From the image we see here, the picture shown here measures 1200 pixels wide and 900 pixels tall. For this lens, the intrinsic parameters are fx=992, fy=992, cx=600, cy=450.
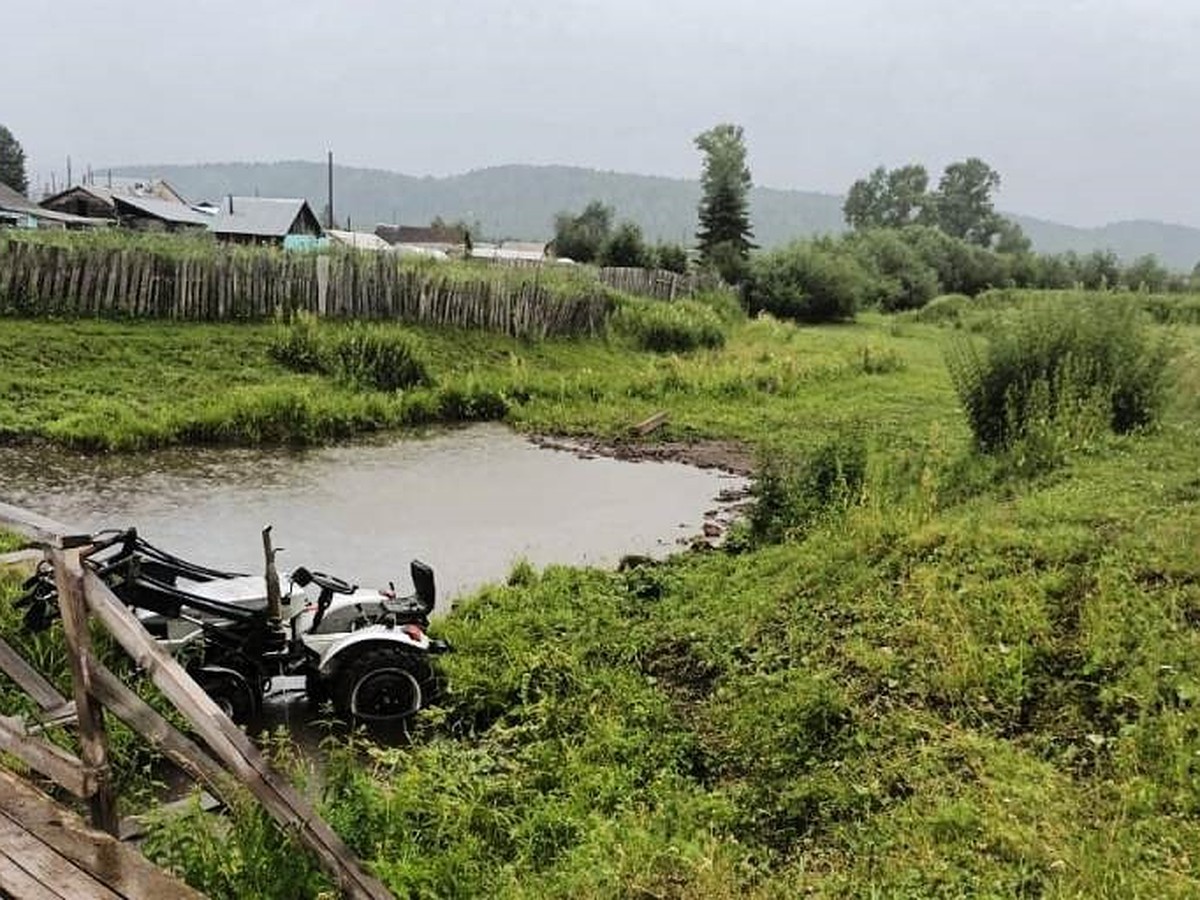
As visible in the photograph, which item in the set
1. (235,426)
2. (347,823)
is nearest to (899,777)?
(347,823)

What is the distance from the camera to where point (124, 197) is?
155 feet

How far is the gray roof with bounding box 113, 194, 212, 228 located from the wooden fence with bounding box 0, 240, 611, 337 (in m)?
27.7

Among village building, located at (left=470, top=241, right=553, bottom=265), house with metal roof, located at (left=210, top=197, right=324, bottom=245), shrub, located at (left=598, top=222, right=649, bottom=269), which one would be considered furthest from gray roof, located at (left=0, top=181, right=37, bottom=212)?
shrub, located at (left=598, top=222, right=649, bottom=269)

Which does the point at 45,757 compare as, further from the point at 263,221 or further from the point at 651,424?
the point at 263,221

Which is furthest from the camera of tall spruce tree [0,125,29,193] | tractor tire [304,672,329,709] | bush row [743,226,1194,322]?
tall spruce tree [0,125,29,193]

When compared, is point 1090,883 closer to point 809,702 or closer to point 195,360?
point 809,702

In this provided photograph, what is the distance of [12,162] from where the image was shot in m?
70.2

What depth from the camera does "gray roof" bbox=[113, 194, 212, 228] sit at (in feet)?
147

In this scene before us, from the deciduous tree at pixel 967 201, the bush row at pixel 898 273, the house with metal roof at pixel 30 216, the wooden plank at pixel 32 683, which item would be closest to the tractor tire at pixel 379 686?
the wooden plank at pixel 32 683

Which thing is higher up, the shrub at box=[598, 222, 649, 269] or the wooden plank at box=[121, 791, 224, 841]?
→ the shrub at box=[598, 222, 649, 269]

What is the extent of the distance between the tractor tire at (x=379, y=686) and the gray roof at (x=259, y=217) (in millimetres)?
35343

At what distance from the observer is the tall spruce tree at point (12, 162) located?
67438mm

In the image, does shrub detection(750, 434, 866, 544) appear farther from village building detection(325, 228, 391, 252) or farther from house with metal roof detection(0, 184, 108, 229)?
house with metal roof detection(0, 184, 108, 229)

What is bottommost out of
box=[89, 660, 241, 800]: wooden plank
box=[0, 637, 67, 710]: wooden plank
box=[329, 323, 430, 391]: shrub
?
box=[0, 637, 67, 710]: wooden plank
